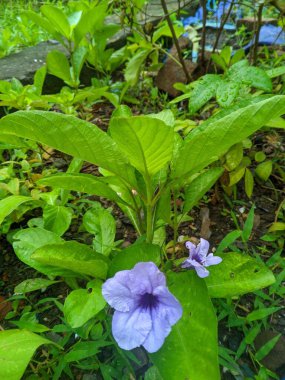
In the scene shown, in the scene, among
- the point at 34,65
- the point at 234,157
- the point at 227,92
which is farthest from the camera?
the point at 34,65

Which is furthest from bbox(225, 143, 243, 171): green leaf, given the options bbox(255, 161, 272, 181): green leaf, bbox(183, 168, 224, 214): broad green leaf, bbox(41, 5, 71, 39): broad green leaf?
bbox(41, 5, 71, 39): broad green leaf

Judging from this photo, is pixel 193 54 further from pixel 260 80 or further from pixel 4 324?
pixel 4 324

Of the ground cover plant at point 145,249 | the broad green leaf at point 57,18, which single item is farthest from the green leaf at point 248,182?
the broad green leaf at point 57,18

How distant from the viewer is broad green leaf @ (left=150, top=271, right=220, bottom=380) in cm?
93

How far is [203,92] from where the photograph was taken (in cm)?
166

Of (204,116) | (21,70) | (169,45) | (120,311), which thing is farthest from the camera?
(169,45)

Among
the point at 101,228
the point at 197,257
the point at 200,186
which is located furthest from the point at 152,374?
the point at 200,186

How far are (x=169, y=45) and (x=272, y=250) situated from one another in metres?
2.48

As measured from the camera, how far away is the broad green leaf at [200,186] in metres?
1.31

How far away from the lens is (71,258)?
1081 millimetres

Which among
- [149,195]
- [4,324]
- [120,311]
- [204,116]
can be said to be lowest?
[4,324]

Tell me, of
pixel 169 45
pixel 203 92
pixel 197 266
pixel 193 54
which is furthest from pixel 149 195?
pixel 169 45

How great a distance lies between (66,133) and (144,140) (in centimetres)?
16

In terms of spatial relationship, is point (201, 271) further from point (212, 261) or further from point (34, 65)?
point (34, 65)
